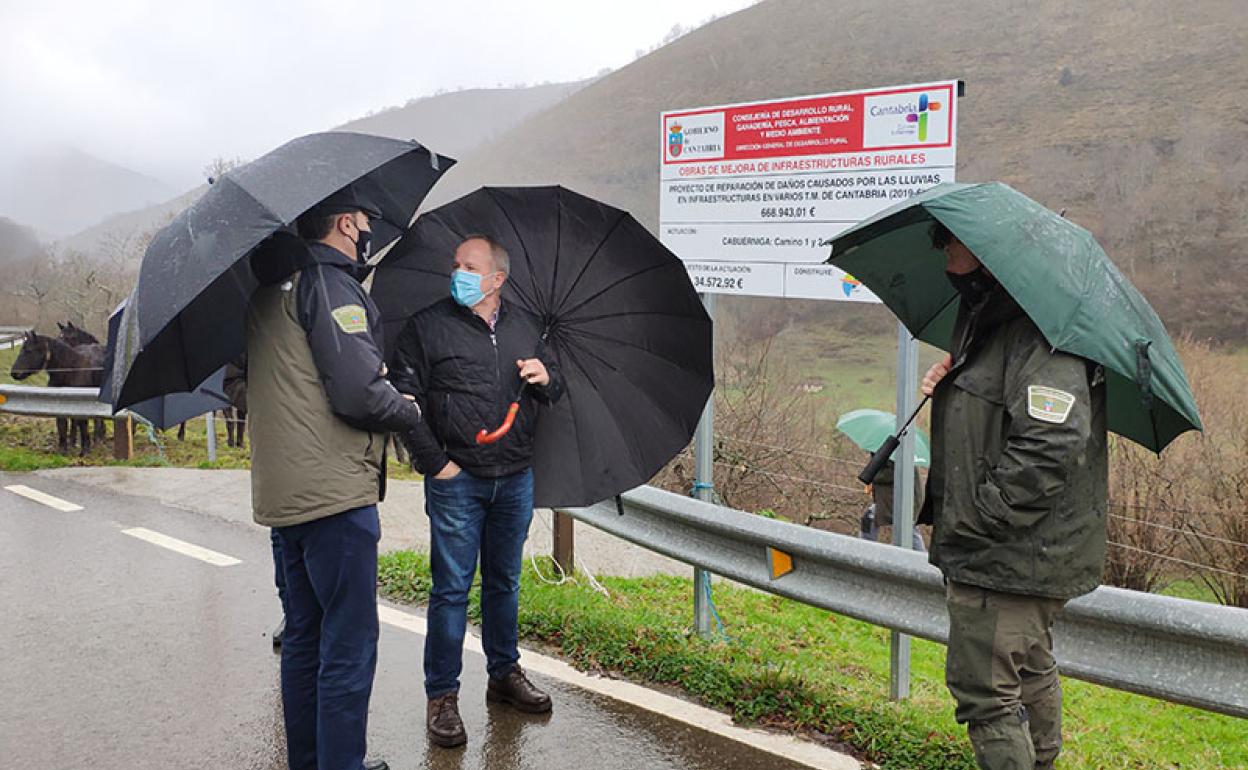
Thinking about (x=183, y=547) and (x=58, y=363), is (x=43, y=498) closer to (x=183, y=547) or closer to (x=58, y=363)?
(x=183, y=547)

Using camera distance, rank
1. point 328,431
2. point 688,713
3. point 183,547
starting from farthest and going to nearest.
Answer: point 183,547, point 688,713, point 328,431

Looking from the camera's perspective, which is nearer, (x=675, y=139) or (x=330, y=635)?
(x=330, y=635)

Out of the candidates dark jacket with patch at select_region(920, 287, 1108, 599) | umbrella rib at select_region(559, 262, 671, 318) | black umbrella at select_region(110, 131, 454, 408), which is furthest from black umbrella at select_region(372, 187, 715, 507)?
dark jacket with patch at select_region(920, 287, 1108, 599)

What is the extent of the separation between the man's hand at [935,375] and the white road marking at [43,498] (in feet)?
23.4

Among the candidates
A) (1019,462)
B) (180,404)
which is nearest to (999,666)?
(1019,462)

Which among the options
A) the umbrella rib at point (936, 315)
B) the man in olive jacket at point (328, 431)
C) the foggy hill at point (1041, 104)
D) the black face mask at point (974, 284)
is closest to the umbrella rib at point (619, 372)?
the man in olive jacket at point (328, 431)

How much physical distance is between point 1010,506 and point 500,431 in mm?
1962

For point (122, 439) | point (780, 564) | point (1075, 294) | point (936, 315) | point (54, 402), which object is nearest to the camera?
point (1075, 294)

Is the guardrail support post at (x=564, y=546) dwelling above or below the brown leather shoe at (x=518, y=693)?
above

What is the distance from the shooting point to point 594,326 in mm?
4379

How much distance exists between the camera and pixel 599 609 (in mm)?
5484

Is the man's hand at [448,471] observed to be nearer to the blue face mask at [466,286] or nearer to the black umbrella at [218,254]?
the blue face mask at [466,286]

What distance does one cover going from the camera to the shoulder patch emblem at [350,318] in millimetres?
3318

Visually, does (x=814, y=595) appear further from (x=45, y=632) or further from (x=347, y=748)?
(x=45, y=632)
